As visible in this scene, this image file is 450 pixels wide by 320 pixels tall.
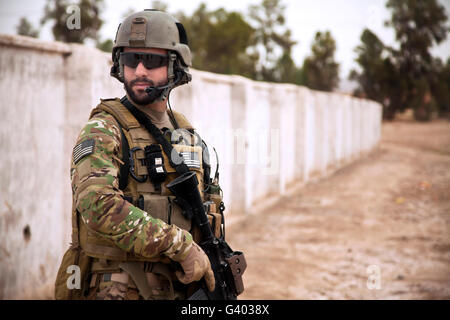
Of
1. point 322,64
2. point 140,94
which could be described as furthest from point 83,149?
point 322,64

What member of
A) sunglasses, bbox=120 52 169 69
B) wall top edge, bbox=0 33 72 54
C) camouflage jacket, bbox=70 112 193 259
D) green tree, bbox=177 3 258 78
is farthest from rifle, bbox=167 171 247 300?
green tree, bbox=177 3 258 78

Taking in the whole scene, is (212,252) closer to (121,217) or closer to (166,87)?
(121,217)

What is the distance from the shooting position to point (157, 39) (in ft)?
→ 6.57

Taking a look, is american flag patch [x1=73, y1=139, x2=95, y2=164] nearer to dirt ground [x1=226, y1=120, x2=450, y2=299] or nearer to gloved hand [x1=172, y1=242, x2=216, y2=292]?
gloved hand [x1=172, y1=242, x2=216, y2=292]

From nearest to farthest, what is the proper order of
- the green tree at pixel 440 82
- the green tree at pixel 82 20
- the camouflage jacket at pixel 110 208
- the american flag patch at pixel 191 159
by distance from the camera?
the camouflage jacket at pixel 110 208 < the american flag patch at pixel 191 159 < the green tree at pixel 82 20 < the green tree at pixel 440 82

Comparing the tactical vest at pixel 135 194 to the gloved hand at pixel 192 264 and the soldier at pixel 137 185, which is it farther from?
the gloved hand at pixel 192 264

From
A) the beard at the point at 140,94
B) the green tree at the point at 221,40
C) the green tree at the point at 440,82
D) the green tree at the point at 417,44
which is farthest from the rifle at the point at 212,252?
the green tree at the point at 221,40

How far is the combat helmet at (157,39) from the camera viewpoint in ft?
6.53

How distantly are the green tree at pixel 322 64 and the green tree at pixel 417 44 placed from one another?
23.0 ft

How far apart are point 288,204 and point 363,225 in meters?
2.06

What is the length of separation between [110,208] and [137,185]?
23 cm

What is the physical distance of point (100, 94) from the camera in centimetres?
379

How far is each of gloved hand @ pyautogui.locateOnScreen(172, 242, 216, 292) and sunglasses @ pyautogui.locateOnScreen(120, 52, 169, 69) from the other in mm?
755
